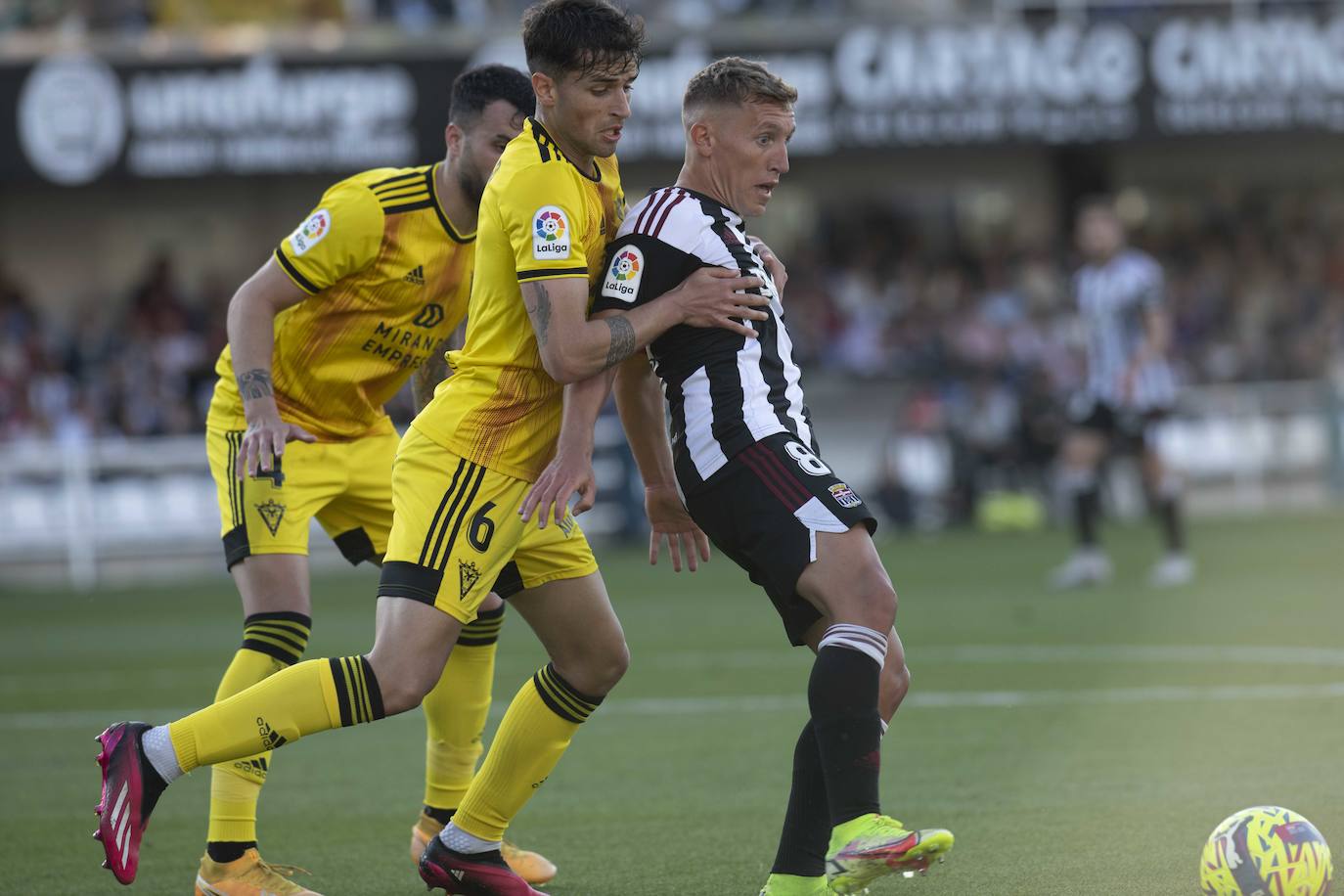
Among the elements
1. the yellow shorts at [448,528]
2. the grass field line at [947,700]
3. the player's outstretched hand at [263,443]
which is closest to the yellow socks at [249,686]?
the player's outstretched hand at [263,443]

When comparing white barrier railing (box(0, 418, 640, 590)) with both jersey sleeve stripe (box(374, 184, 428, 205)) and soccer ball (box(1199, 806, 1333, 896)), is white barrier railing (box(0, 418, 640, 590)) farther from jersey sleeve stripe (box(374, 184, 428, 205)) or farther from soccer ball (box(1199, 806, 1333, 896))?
soccer ball (box(1199, 806, 1333, 896))

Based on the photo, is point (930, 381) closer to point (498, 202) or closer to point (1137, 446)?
point (1137, 446)

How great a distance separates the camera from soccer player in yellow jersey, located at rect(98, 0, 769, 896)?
14.5ft

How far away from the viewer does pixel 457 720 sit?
552cm

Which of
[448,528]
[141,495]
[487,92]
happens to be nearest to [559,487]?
[448,528]

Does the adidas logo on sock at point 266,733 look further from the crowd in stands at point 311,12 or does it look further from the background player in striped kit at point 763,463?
the crowd in stands at point 311,12

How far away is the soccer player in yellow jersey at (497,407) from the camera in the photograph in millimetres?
4414

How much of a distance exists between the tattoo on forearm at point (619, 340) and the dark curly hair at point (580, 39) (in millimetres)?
660

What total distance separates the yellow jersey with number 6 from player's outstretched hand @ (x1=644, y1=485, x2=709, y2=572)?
40 cm

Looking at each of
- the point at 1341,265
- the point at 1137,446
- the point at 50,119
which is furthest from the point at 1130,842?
the point at 1341,265

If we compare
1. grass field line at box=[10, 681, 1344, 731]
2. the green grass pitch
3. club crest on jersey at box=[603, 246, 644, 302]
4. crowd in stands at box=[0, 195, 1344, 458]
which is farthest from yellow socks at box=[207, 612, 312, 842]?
crowd in stands at box=[0, 195, 1344, 458]

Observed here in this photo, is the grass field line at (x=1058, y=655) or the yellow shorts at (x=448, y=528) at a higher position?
the yellow shorts at (x=448, y=528)

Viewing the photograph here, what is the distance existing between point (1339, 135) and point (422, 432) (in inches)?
986

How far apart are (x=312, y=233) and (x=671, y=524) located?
146 centimetres
